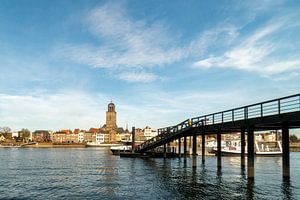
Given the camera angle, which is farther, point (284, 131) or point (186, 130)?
point (186, 130)

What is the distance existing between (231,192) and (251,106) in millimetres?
9518

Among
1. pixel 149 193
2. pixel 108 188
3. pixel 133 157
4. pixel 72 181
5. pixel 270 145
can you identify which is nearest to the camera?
pixel 149 193

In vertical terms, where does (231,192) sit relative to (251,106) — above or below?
below

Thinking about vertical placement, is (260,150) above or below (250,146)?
below

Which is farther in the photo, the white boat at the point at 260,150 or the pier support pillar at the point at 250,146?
the white boat at the point at 260,150

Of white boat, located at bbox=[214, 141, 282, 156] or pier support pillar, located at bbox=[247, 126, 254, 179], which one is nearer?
pier support pillar, located at bbox=[247, 126, 254, 179]

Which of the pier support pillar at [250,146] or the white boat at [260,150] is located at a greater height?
the pier support pillar at [250,146]

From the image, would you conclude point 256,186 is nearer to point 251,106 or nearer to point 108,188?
point 251,106

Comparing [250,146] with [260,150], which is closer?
[250,146]

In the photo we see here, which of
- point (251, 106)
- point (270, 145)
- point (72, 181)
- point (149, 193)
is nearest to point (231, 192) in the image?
point (149, 193)

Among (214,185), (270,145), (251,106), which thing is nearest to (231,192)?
(214,185)

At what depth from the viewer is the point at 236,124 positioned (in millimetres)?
37250

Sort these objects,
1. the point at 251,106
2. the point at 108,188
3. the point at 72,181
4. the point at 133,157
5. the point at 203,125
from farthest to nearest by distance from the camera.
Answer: the point at 133,157
the point at 203,125
the point at 72,181
the point at 251,106
the point at 108,188

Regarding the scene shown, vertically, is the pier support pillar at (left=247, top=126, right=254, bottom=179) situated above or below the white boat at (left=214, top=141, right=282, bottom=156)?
above
